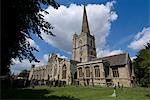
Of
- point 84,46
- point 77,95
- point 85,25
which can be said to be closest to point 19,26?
point 77,95

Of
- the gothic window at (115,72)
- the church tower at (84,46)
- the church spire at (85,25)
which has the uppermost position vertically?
the church spire at (85,25)

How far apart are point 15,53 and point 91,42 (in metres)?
77.1

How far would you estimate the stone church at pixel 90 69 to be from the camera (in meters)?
56.0

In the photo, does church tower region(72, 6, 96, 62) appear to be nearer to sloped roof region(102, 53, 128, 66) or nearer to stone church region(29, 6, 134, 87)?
stone church region(29, 6, 134, 87)

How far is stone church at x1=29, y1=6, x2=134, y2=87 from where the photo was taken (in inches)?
2203

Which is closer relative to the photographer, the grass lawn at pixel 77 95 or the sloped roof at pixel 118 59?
the grass lawn at pixel 77 95

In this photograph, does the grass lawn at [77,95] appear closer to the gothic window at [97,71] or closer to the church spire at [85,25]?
the gothic window at [97,71]

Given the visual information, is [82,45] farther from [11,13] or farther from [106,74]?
[11,13]

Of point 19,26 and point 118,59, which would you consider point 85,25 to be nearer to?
point 118,59

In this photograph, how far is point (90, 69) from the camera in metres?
60.5

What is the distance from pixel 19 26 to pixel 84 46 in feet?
245

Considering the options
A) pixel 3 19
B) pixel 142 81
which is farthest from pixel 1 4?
pixel 142 81

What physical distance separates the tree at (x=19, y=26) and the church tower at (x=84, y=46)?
7077 cm

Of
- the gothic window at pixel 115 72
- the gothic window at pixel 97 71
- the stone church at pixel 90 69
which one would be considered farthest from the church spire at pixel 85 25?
the gothic window at pixel 115 72
